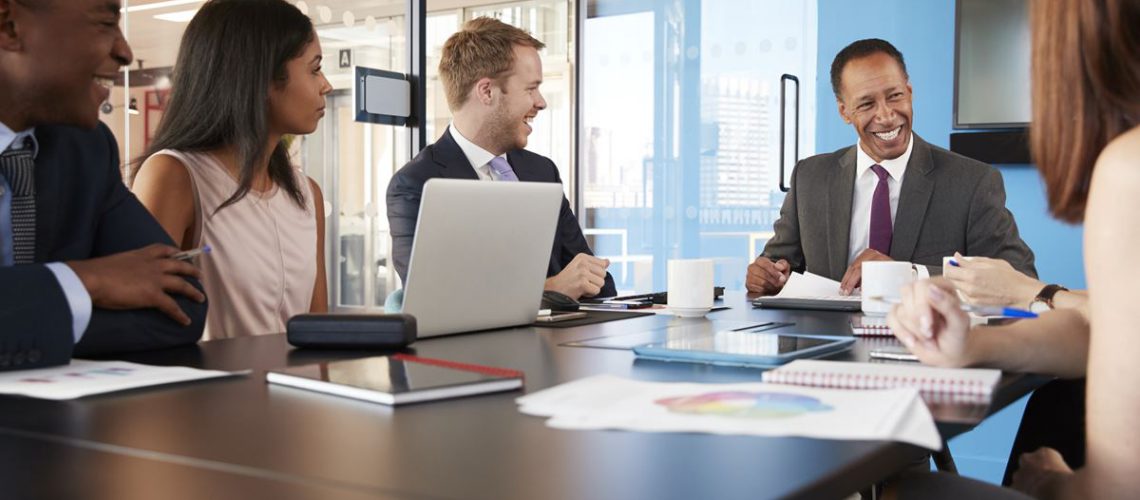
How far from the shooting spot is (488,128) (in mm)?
3500

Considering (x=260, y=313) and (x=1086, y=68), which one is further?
(x=260, y=313)

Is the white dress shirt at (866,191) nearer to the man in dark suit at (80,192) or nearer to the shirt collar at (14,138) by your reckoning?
the man in dark suit at (80,192)

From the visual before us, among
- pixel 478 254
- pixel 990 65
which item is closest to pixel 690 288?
pixel 478 254

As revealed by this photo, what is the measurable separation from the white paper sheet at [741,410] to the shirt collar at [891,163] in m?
2.38

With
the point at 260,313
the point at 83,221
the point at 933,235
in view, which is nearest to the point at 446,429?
the point at 83,221

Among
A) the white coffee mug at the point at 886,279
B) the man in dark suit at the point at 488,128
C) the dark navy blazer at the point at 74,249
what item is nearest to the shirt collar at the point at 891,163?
the man in dark suit at the point at 488,128

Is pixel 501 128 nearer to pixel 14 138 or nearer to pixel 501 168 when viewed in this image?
pixel 501 168

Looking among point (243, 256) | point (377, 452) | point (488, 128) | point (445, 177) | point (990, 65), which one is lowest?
point (377, 452)

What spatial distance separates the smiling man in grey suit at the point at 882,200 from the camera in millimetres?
3242

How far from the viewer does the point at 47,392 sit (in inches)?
46.0

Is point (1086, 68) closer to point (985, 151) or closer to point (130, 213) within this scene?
point (130, 213)

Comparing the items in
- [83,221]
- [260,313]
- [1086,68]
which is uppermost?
[1086,68]

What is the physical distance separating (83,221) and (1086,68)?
1506 mm

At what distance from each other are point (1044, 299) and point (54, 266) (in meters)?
1.64
